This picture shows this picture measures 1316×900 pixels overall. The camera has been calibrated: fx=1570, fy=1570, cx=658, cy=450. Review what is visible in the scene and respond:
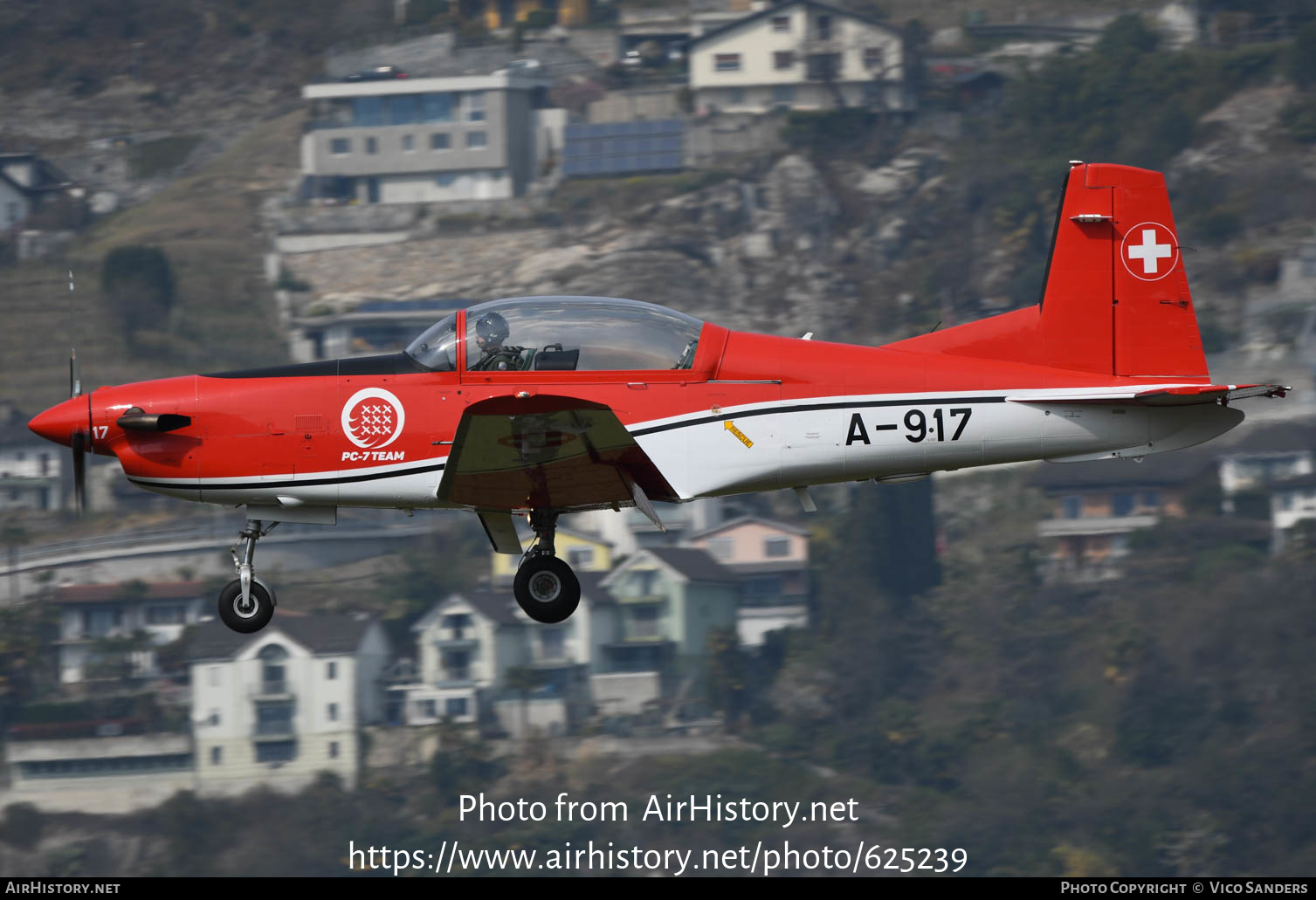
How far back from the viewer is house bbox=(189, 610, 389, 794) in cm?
7225

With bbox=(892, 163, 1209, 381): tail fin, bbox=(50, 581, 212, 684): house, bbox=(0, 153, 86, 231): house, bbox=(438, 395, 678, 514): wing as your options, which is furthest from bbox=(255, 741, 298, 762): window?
bbox=(892, 163, 1209, 381): tail fin

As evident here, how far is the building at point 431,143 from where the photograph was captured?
4232 inches

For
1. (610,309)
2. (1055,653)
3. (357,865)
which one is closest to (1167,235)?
(610,309)

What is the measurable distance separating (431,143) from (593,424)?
3968 inches

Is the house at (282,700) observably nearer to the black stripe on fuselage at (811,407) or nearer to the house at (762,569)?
the house at (762,569)

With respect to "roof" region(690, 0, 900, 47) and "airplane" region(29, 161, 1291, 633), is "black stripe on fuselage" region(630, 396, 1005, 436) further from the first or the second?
"roof" region(690, 0, 900, 47)

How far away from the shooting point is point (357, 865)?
229ft

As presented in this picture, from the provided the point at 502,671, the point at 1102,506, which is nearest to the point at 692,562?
the point at 502,671

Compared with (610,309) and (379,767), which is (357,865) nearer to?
(379,767)

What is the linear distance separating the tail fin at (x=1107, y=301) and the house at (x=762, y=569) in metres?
68.0

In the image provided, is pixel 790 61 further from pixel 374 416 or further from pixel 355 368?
pixel 374 416

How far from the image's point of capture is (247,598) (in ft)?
38.9

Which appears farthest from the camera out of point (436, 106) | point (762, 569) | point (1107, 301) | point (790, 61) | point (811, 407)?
point (436, 106)

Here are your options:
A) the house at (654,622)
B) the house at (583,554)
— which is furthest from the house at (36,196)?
the house at (654,622)
